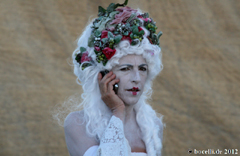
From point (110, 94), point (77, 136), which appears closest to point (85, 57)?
point (110, 94)

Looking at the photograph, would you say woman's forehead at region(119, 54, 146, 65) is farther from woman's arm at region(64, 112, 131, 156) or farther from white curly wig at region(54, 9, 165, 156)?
woman's arm at region(64, 112, 131, 156)

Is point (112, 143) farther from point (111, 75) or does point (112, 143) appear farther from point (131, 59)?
point (131, 59)

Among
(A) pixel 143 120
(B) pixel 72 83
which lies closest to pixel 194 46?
(B) pixel 72 83

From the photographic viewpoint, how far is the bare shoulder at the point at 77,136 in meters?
2.31

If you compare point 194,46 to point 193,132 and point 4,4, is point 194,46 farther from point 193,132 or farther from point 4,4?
point 4,4

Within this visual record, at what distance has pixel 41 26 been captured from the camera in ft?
16.2

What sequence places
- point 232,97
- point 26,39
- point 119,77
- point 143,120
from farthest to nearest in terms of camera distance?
point 232,97 → point 26,39 → point 143,120 → point 119,77

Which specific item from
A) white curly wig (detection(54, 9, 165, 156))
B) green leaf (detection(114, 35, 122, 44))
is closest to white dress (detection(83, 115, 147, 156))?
white curly wig (detection(54, 9, 165, 156))

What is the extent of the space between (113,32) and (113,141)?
78 centimetres

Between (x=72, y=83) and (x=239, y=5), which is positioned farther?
(x=239, y=5)

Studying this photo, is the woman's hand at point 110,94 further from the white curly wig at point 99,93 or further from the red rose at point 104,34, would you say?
the red rose at point 104,34

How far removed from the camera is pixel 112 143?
7.23ft

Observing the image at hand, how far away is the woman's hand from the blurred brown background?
2.47 metres

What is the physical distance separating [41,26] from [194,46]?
245 centimetres
